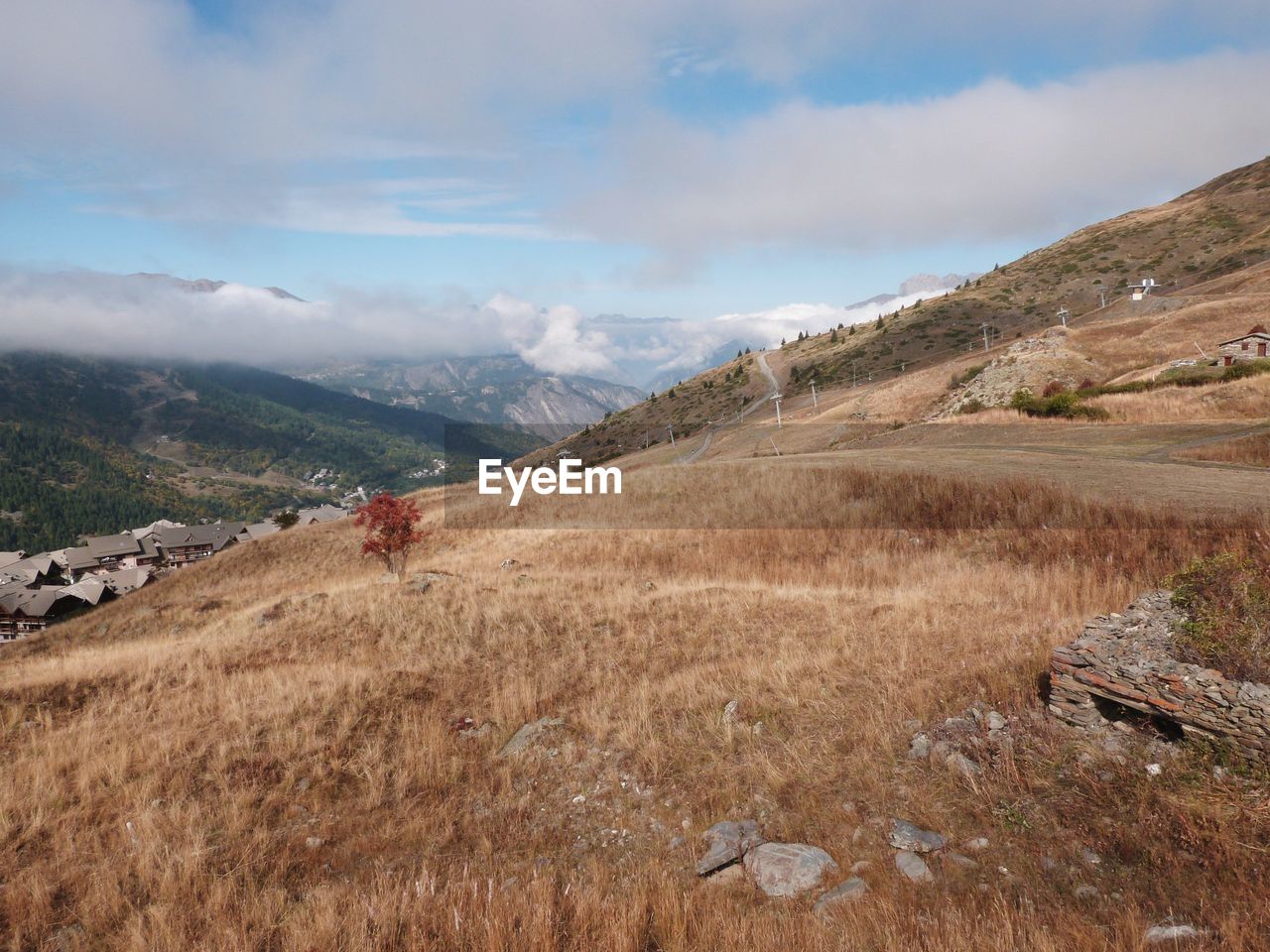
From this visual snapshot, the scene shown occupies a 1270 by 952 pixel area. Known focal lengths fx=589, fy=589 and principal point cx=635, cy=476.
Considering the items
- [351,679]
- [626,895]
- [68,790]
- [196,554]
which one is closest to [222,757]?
[68,790]

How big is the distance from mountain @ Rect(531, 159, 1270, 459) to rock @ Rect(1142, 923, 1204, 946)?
3560 inches

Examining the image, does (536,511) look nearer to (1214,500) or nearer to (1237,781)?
(1214,500)

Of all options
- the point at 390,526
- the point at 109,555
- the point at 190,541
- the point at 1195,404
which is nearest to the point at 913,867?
the point at 390,526

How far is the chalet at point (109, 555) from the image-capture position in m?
113

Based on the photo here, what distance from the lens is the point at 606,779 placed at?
24.6 ft

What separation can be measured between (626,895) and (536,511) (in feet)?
108

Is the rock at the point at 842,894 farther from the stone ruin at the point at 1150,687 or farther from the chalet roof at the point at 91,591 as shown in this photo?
the chalet roof at the point at 91,591

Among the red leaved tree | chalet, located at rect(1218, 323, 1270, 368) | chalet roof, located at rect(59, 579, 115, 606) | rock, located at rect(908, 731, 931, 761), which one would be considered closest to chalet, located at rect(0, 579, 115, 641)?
chalet roof, located at rect(59, 579, 115, 606)

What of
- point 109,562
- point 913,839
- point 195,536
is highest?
point 913,839

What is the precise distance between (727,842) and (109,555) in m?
152

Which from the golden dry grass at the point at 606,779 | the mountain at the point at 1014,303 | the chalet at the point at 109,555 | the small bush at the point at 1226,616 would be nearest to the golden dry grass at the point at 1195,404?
the golden dry grass at the point at 606,779

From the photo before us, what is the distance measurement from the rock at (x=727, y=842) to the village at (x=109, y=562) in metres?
95.6

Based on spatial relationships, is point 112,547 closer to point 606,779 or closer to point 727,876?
point 606,779

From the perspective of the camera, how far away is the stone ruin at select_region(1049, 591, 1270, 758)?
5.39 m
